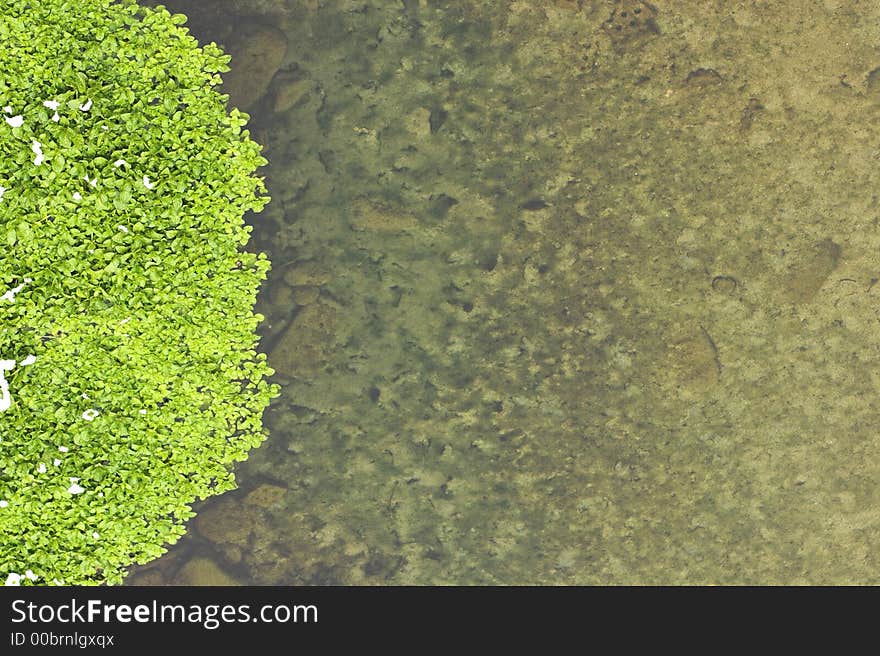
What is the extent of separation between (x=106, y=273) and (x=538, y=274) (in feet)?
19.0

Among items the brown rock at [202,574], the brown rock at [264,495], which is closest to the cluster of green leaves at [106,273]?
the brown rock at [264,495]

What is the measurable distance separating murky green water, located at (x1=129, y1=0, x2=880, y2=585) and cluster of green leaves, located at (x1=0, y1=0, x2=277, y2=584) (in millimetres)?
2892

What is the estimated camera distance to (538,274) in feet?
38.8

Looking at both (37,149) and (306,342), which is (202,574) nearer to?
(306,342)

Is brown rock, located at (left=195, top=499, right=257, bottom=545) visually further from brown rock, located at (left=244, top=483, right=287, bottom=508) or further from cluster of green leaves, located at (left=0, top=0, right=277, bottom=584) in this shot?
cluster of green leaves, located at (left=0, top=0, right=277, bottom=584)

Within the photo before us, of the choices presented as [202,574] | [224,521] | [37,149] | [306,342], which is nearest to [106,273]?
[37,149]

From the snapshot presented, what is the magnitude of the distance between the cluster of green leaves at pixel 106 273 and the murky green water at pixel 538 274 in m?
2.89

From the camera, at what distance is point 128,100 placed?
332 inches

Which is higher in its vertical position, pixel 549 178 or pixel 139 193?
pixel 549 178

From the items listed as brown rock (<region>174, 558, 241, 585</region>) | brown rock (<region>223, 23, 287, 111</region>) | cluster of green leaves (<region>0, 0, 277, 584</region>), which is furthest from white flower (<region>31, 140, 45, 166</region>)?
brown rock (<region>174, 558, 241, 585</region>)

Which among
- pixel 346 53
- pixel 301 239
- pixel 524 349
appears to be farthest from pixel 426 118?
pixel 524 349

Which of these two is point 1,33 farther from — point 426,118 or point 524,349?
point 524,349
